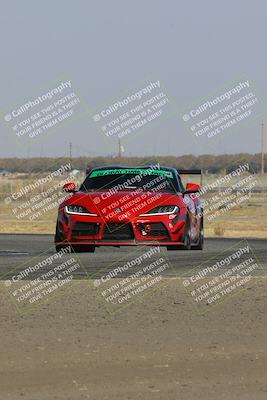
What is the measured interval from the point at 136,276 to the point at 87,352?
Result: 18.7 ft

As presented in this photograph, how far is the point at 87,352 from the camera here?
8867mm

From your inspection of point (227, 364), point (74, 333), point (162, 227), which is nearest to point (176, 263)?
point (162, 227)

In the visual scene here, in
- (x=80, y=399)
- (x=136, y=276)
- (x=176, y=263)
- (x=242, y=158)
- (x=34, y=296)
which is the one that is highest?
(x=80, y=399)

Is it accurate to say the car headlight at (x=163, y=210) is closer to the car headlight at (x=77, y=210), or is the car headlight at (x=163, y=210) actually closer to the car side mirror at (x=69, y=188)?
the car headlight at (x=77, y=210)

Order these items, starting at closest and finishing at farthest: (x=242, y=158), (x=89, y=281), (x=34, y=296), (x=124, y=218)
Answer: (x=34, y=296)
(x=89, y=281)
(x=124, y=218)
(x=242, y=158)

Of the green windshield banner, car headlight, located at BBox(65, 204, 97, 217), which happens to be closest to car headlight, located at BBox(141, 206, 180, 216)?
car headlight, located at BBox(65, 204, 97, 217)

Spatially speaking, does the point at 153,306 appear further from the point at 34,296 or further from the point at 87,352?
A: the point at 87,352

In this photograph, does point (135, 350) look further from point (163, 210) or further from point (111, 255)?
point (111, 255)

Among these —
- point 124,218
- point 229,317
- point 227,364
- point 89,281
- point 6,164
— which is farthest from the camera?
point 6,164

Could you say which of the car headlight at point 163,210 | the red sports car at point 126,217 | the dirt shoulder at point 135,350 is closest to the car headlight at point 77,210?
the red sports car at point 126,217

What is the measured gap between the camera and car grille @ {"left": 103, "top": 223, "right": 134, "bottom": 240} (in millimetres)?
16781

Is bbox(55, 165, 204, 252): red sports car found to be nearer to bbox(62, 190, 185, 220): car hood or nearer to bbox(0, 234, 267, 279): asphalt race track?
bbox(62, 190, 185, 220): car hood

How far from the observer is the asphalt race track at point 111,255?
16.0 m

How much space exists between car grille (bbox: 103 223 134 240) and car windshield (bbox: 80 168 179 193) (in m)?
0.87
